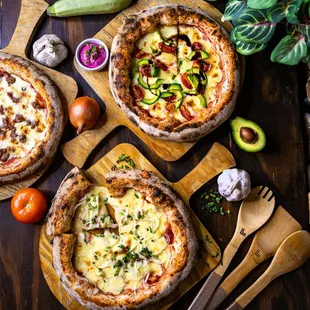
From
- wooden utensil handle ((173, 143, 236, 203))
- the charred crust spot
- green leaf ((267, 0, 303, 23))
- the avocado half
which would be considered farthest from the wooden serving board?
green leaf ((267, 0, 303, 23))

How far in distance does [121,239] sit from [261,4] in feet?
7.80

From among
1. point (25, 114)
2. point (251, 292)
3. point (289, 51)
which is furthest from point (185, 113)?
point (251, 292)

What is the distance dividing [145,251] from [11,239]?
→ 4.32ft

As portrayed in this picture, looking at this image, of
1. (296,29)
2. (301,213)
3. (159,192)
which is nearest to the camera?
(296,29)

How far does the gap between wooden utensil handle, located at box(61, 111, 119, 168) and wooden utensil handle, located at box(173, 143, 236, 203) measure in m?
0.85

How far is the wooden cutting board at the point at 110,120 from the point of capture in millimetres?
5012

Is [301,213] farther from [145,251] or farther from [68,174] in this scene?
[68,174]

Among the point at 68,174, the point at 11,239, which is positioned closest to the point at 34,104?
the point at 68,174

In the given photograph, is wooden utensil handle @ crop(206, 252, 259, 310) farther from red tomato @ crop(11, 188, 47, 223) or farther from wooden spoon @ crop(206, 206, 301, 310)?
red tomato @ crop(11, 188, 47, 223)

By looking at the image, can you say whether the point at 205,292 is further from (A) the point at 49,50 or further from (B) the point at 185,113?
(A) the point at 49,50

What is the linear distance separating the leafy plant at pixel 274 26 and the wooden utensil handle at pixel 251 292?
1.98m

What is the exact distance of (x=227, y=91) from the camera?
15.9ft

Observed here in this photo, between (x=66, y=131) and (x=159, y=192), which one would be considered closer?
(x=159, y=192)

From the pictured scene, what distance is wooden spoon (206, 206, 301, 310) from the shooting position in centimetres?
485
